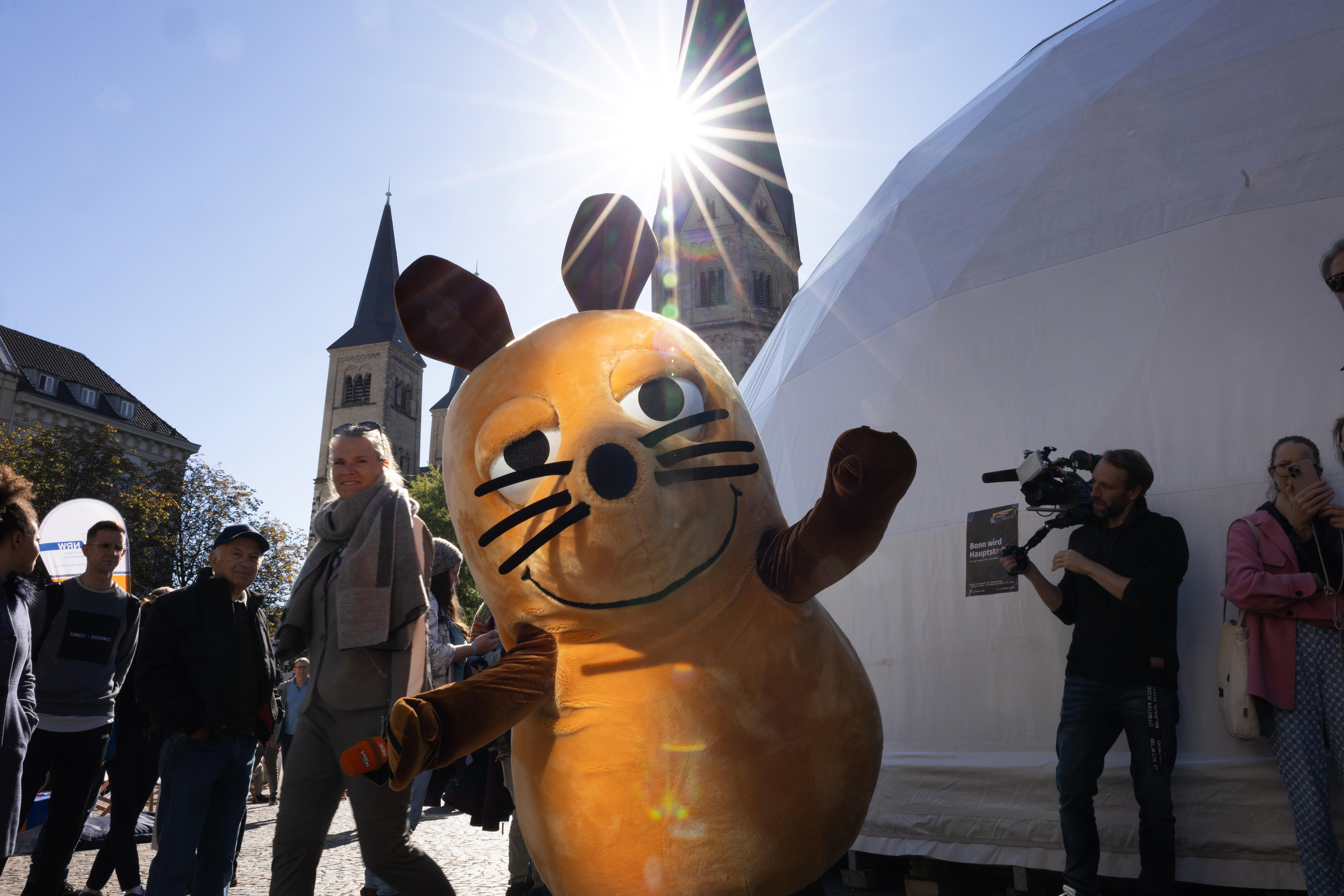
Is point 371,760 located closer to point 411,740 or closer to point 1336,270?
point 411,740

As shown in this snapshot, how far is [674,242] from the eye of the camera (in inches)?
1823

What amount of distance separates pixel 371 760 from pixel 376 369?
5935 centimetres

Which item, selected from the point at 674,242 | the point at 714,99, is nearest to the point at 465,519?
the point at 674,242

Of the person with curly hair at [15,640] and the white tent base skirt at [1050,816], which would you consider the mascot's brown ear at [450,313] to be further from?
the white tent base skirt at [1050,816]

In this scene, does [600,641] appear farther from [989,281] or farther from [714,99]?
[714,99]

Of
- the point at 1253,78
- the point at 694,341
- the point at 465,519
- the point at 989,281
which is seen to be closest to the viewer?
the point at 465,519

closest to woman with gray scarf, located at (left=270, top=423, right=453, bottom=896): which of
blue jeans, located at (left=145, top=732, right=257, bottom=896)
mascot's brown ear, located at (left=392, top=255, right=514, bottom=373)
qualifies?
blue jeans, located at (left=145, top=732, right=257, bottom=896)

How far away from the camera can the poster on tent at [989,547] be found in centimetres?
381

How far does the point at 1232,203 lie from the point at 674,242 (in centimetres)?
4387

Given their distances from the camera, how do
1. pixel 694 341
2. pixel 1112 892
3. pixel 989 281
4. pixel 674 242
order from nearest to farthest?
pixel 694 341 → pixel 1112 892 → pixel 989 281 → pixel 674 242

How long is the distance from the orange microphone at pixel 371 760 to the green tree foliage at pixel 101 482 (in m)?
23.5

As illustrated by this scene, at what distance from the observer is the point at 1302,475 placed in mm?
2977

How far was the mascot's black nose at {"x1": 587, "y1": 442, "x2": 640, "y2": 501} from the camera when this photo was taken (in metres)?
1.76

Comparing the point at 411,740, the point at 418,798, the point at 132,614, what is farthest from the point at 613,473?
the point at 418,798
